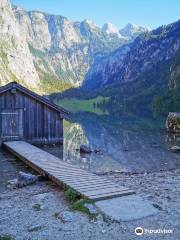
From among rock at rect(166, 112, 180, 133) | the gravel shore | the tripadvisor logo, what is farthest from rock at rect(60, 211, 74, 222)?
rock at rect(166, 112, 180, 133)

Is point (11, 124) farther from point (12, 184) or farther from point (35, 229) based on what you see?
point (35, 229)

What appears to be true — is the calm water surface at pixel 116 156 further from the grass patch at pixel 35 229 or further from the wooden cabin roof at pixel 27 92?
the grass patch at pixel 35 229

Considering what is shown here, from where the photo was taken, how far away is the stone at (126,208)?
37.1ft

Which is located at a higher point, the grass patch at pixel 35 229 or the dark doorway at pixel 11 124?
the dark doorway at pixel 11 124

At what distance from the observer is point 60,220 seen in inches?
446

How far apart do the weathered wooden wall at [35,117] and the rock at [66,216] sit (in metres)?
19.4

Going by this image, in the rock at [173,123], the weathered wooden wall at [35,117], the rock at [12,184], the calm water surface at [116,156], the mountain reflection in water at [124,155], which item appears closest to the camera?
the rock at [12,184]

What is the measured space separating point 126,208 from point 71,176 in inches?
209

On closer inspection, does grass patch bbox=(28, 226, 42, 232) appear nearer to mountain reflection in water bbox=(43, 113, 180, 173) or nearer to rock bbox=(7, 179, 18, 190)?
rock bbox=(7, 179, 18, 190)

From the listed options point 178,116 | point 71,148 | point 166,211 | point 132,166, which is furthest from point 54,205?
point 178,116

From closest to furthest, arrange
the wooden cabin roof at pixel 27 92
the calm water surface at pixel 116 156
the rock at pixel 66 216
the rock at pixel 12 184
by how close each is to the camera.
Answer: the rock at pixel 66 216 → the rock at pixel 12 184 → the calm water surface at pixel 116 156 → the wooden cabin roof at pixel 27 92

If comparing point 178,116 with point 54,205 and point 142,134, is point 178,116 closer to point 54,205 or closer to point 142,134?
point 142,134

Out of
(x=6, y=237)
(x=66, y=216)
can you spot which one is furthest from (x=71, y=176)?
(x=6, y=237)

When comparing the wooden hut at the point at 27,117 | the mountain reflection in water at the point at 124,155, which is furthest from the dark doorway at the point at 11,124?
the mountain reflection in water at the point at 124,155
